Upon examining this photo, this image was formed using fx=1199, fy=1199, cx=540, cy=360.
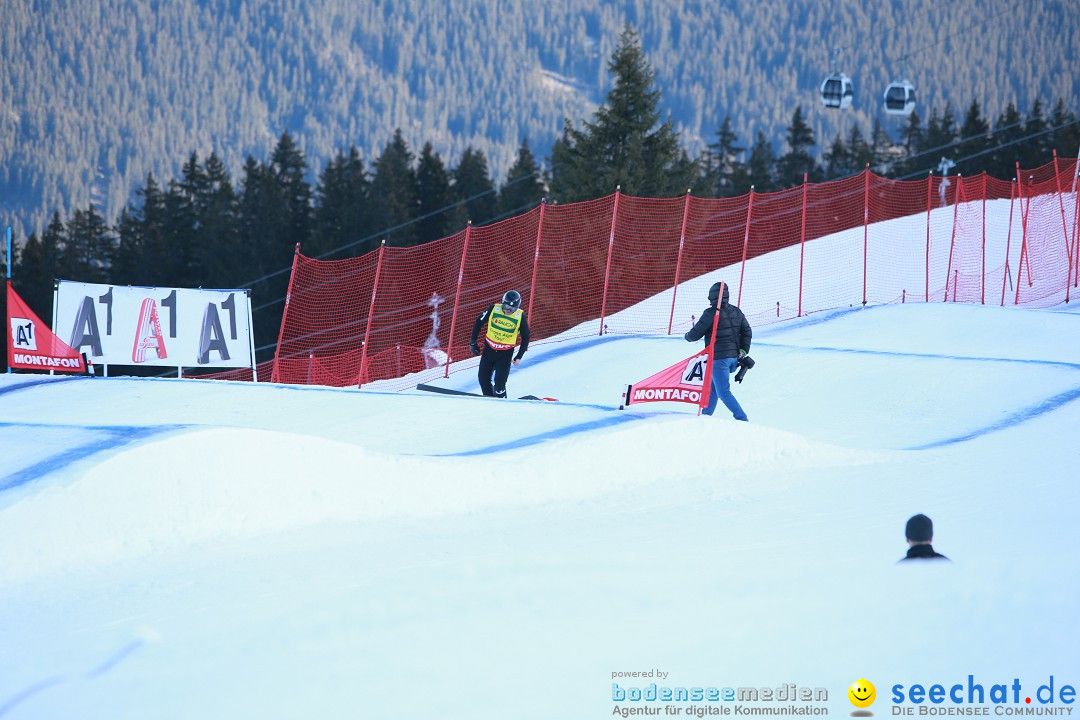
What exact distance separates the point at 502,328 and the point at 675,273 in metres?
9.76

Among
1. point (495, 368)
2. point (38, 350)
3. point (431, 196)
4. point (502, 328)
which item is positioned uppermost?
point (431, 196)

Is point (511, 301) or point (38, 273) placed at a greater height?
point (38, 273)

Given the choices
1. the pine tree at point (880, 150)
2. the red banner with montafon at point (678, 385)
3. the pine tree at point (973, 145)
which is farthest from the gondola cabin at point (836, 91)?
the pine tree at point (880, 150)

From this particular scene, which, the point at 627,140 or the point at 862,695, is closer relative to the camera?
the point at 862,695

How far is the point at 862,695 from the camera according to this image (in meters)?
5.39

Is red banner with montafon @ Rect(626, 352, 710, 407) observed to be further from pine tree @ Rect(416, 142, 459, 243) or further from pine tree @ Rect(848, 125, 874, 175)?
pine tree @ Rect(848, 125, 874, 175)

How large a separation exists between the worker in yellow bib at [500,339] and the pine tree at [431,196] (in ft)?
159

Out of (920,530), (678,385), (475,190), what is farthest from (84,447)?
(475,190)

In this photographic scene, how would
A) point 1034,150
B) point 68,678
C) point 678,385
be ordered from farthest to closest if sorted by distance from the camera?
point 1034,150
point 678,385
point 68,678

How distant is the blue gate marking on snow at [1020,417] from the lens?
36.0 feet

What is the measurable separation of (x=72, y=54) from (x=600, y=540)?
20138 centimetres

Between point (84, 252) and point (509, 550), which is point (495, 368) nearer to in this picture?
point (509, 550)

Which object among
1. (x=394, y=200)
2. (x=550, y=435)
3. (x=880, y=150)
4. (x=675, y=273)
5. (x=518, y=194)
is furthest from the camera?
(x=880, y=150)

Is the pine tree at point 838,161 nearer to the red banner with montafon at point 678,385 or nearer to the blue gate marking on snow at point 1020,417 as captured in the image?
the blue gate marking on snow at point 1020,417
